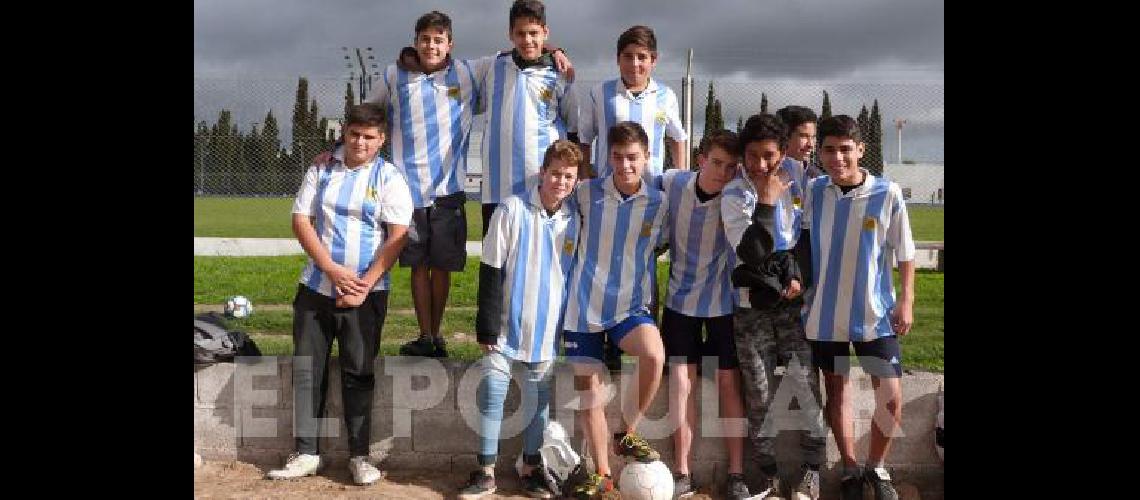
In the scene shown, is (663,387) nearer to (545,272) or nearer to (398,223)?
(545,272)

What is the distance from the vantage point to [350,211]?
4191mm

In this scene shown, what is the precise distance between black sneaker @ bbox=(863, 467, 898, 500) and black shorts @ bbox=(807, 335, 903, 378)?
1.44 ft

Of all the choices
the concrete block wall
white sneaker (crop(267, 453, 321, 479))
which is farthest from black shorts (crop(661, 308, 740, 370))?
white sneaker (crop(267, 453, 321, 479))

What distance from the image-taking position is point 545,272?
406 centimetres

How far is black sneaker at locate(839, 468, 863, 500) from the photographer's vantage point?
414cm

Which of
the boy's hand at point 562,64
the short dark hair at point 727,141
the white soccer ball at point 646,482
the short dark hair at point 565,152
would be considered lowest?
the white soccer ball at point 646,482

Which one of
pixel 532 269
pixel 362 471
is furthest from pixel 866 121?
pixel 362 471

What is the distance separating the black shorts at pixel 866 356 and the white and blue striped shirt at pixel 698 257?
429 mm

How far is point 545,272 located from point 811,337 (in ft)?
3.72

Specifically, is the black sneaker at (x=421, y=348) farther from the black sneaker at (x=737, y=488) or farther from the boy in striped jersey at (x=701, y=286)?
the black sneaker at (x=737, y=488)

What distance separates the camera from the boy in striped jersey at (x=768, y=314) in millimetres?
3873

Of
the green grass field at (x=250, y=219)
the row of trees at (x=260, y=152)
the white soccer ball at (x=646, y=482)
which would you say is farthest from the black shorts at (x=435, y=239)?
the green grass field at (x=250, y=219)

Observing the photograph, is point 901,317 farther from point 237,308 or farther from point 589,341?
point 237,308
